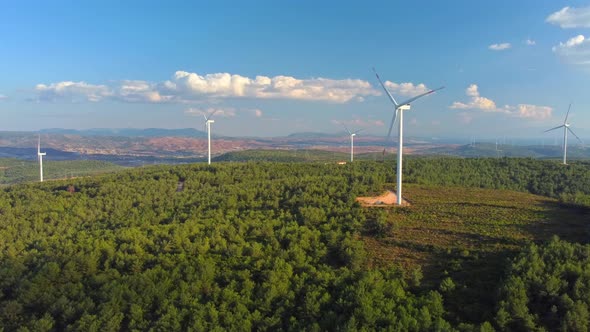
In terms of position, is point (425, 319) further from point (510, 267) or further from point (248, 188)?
point (248, 188)

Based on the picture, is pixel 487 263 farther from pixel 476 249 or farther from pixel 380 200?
pixel 380 200

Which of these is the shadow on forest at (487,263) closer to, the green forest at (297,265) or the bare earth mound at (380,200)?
the green forest at (297,265)

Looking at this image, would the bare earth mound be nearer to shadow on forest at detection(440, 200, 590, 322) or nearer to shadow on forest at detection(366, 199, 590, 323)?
shadow on forest at detection(366, 199, 590, 323)

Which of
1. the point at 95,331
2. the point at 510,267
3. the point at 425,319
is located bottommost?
the point at 95,331

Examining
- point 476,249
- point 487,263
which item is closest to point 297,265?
point 487,263

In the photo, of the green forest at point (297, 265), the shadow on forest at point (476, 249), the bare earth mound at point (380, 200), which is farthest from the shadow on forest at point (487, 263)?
the bare earth mound at point (380, 200)

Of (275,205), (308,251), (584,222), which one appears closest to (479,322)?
(308,251)
